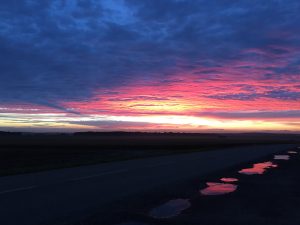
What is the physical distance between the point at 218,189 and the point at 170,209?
14.3ft

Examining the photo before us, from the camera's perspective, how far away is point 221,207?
33.3 feet

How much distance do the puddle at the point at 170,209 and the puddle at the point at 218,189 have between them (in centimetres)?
191

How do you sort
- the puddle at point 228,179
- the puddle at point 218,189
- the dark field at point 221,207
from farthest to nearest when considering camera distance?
the puddle at point 228,179, the puddle at point 218,189, the dark field at point 221,207

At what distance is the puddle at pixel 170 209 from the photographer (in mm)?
9070

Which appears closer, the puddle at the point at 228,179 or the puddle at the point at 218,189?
the puddle at the point at 218,189

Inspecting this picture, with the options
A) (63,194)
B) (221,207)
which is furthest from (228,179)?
(63,194)

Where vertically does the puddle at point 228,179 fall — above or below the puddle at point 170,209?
above

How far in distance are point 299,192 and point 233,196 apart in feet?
8.37

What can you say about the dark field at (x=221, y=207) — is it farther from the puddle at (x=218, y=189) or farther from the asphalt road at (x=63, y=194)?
the asphalt road at (x=63, y=194)

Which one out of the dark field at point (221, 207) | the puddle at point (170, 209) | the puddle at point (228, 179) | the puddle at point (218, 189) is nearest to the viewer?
the dark field at point (221, 207)

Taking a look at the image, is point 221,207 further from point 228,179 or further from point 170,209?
point 228,179

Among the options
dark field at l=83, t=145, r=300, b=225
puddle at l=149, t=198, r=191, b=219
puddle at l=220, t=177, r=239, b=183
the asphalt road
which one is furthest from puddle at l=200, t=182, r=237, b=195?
puddle at l=149, t=198, r=191, b=219

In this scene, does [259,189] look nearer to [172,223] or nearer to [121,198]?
[121,198]

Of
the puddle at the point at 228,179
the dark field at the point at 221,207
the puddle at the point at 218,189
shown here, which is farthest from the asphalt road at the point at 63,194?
the puddle at the point at 228,179
